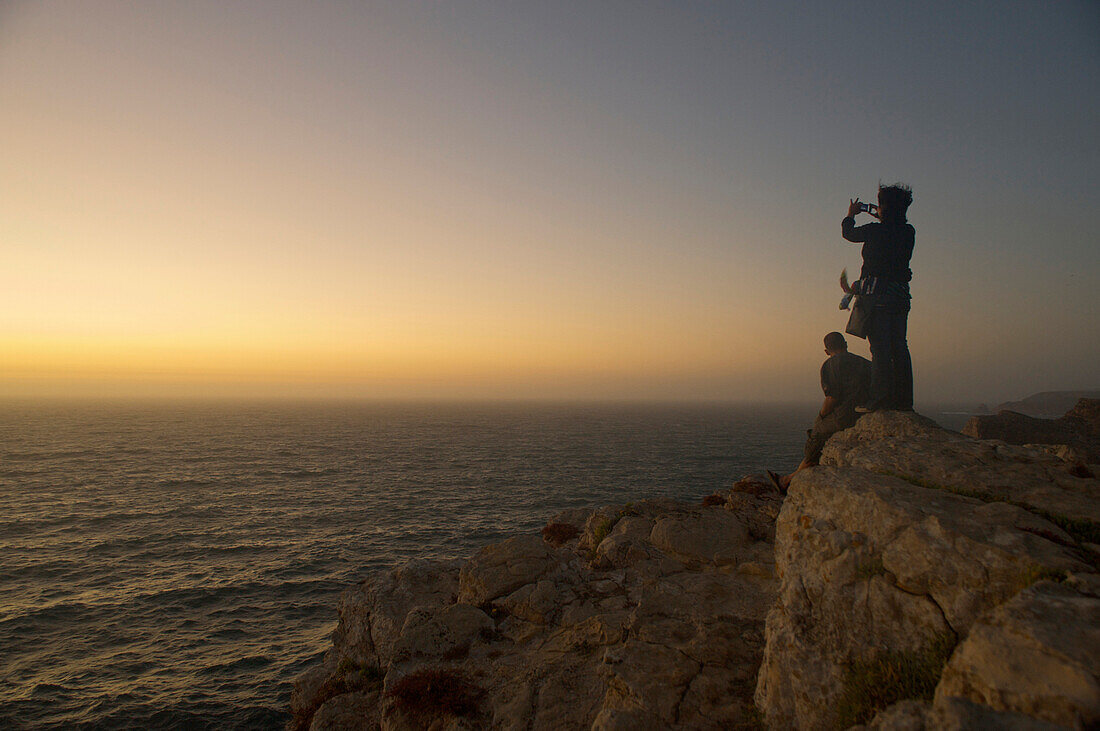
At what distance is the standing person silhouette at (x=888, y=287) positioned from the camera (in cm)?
1226

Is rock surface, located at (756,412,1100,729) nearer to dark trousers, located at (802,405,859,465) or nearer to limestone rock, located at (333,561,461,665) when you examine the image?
dark trousers, located at (802,405,859,465)

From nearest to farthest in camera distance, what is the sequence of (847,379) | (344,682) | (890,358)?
(344,682), (890,358), (847,379)

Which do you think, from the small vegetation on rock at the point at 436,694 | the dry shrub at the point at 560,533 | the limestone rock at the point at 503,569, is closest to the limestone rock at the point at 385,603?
the limestone rock at the point at 503,569

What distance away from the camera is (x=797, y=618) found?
20.9ft

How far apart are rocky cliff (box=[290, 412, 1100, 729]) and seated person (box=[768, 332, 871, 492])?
52.6 inches

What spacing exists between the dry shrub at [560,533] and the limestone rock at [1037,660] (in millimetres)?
14008

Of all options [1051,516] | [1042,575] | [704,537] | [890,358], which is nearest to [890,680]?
[1042,575]

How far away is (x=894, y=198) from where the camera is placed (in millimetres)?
12242

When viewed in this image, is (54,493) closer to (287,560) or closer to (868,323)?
(287,560)

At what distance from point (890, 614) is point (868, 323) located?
9.14 metres

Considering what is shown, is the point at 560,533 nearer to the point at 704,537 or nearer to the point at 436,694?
the point at 704,537

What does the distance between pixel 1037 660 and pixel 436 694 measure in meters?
9.20

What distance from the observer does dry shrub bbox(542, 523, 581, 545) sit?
17328 millimetres

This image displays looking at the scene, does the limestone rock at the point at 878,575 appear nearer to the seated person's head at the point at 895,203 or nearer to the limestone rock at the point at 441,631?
the limestone rock at the point at 441,631
